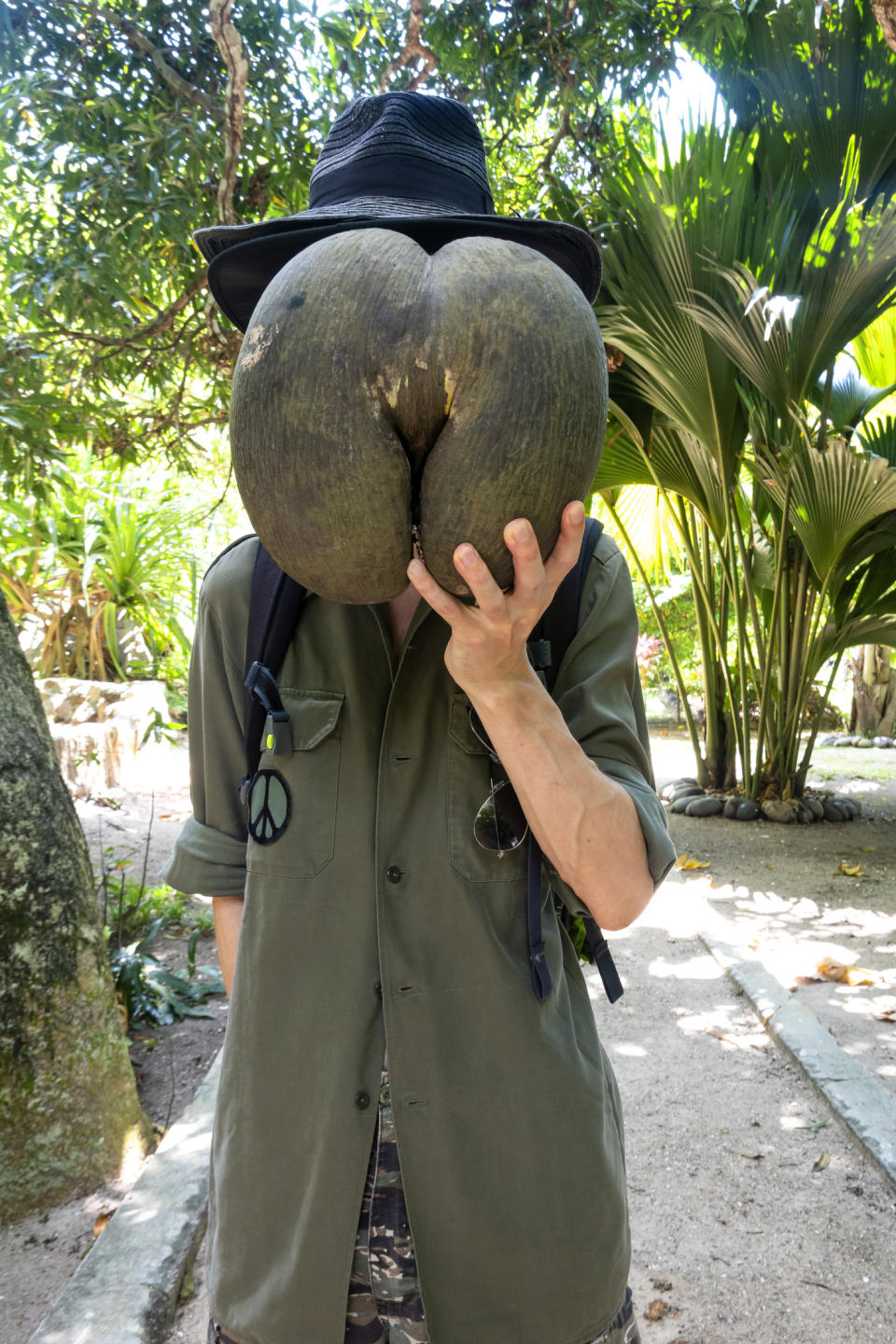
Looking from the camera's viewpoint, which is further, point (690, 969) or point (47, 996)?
point (690, 969)

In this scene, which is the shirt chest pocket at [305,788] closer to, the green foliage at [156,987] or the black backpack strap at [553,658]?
the black backpack strap at [553,658]

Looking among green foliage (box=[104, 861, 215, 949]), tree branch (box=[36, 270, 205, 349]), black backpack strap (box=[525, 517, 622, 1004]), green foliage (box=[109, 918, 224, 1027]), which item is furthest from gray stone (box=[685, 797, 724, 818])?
black backpack strap (box=[525, 517, 622, 1004])

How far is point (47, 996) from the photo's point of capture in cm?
234

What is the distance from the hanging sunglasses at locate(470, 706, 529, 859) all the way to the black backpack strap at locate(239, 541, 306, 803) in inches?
9.2

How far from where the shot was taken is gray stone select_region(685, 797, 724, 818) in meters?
6.87

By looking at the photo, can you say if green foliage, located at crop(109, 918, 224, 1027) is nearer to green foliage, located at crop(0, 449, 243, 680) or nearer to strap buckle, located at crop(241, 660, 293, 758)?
strap buckle, located at crop(241, 660, 293, 758)

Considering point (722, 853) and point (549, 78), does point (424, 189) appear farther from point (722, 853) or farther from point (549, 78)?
point (722, 853)

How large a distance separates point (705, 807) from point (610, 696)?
6.06 metres

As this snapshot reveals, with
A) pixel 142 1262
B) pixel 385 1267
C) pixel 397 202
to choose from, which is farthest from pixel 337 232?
pixel 142 1262

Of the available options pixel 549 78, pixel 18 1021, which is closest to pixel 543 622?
pixel 18 1021

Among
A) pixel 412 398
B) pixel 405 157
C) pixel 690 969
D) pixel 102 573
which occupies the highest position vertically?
pixel 102 573

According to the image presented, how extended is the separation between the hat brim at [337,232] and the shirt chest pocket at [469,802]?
483mm

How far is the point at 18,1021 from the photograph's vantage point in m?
2.30

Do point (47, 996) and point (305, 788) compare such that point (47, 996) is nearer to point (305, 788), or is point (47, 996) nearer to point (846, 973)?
point (305, 788)
